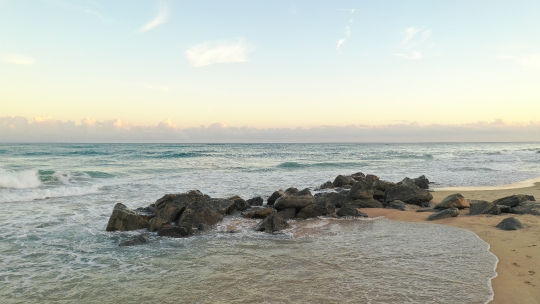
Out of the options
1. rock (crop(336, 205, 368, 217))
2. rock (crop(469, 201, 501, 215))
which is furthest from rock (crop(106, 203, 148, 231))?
rock (crop(469, 201, 501, 215))

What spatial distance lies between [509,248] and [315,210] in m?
5.23

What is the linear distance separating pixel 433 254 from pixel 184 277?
4.67 metres

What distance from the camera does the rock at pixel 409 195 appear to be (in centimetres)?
1257

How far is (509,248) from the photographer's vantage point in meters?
6.67

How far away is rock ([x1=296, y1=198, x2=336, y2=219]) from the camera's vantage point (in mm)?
10570

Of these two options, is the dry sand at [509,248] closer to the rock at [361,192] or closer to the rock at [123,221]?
the rock at [361,192]

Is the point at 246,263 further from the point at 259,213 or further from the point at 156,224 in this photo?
the point at 259,213

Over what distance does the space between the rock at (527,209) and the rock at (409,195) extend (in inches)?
113

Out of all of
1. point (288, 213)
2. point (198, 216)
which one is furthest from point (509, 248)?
point (198, 216)

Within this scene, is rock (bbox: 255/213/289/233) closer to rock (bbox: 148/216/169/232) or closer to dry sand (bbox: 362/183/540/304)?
rock (bbox: 148/216/169/232)

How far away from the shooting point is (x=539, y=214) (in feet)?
31.0

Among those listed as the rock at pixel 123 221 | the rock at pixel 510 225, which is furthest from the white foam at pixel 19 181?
the rock at pixel 510 225

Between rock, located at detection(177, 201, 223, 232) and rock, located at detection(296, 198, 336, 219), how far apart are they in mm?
2577

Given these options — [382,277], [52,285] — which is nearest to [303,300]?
[382,277]
